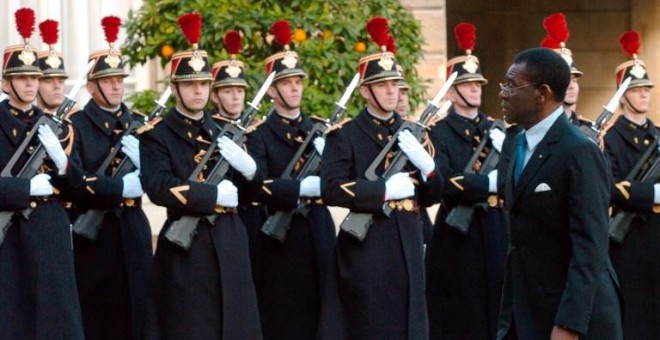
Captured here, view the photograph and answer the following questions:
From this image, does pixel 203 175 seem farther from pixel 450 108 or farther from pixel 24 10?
pixel 450 108

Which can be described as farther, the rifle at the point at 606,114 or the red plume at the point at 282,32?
the red plume at the point at 282,32

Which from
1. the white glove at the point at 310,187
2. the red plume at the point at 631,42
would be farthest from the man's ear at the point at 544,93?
the red plume at the point at 631,42

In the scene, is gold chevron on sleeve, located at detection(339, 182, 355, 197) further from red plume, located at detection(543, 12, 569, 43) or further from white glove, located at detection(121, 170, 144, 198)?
red plume, located at detection(543, 12, 569, 43)

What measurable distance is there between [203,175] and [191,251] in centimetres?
41

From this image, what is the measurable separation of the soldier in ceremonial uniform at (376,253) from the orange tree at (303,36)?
1.96 m

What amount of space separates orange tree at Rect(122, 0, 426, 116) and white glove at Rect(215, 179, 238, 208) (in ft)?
7.60

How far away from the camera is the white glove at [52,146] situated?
405 inches

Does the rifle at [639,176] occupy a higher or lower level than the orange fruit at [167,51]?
lower

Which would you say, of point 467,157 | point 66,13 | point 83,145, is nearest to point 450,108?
point 467,157

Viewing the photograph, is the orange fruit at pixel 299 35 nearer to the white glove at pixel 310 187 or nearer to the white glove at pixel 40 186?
the white glove at pixel 310 187

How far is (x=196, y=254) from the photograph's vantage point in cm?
1014

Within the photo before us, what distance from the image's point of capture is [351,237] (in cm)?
1041

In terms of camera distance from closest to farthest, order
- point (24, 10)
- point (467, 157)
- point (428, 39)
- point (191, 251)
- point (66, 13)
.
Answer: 1. point (191, 251)
2. point (24, 10)
3. point (467, 157)
4. point (66, 13)
5. point (428, 39)

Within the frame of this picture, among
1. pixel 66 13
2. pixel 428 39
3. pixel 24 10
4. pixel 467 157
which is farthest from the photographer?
pixel 428 39
